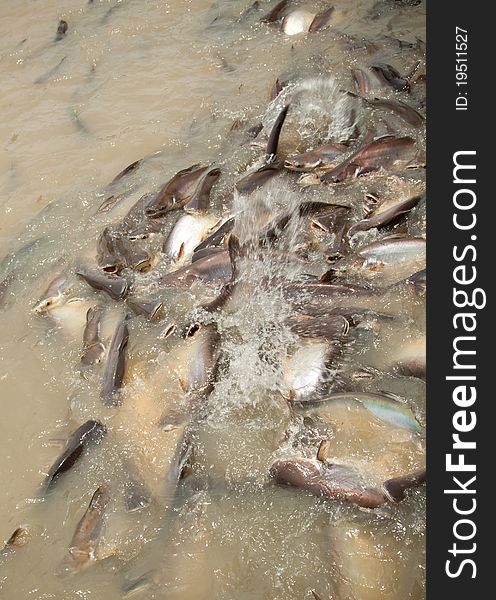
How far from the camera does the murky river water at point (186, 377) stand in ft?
9.08

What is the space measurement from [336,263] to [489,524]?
7.18ft

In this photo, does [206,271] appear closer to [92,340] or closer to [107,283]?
[107,283]

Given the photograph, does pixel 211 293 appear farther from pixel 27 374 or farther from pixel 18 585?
pixel 18 585

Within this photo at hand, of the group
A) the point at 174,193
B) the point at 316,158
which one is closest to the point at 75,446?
the point at 174,193

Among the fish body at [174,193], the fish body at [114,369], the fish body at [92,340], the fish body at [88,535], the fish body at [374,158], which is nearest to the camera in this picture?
the fish body at [88,535]

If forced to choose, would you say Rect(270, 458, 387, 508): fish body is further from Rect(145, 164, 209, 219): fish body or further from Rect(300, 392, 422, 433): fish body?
Rect(145, 164, 209, 219): fish body

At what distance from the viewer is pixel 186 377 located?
346 centimetres

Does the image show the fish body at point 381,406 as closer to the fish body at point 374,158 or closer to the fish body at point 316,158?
the fish body at point 374,158

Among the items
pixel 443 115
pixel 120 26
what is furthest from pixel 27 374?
pixel 120 26

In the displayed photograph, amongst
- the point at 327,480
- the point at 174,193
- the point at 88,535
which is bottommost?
the point at 88,535

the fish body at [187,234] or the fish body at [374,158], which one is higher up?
the fish body at [374,158]

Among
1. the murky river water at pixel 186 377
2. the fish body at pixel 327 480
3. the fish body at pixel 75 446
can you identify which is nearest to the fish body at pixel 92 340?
the murky river water at pixel 186 377

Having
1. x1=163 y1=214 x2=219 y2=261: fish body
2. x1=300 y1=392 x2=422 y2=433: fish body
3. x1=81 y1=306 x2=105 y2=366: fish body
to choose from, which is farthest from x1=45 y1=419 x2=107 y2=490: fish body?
x1=163 y1=214 x2=219 y2=261: fish body

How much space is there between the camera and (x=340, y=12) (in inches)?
274
